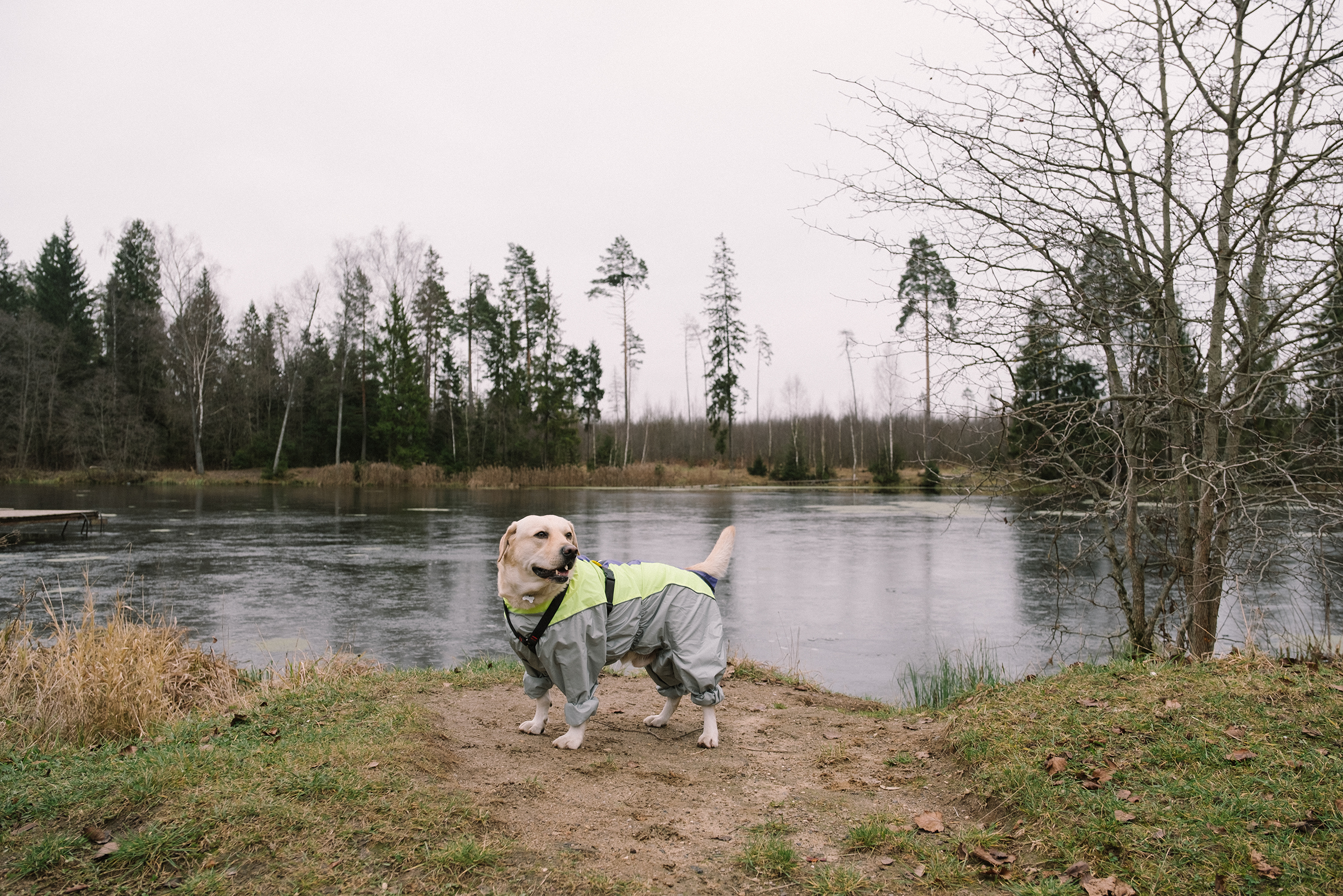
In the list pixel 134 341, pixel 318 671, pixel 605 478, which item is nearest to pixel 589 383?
pixel 605 478

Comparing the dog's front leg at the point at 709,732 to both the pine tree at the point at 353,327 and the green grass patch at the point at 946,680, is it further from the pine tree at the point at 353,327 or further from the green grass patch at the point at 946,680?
the pine tree at the point at 353,327

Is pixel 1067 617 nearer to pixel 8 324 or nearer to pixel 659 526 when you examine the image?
pixel 659 526

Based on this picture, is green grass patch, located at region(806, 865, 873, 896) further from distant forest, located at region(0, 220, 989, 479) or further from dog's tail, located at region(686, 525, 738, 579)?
distant forest, located at region(0, 220, 989, 479)

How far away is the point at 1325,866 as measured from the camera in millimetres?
2645

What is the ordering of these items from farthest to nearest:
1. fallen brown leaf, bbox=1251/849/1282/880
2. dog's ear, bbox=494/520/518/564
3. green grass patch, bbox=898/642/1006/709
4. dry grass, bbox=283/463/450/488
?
1. dry grass, bbox=283/463/450/488
2. green grass patch, bbox=898/642/1006/709
3. dog's ear, bbox=494/520/518/564
4. fallen brown leaf, bbox=1251/849/1282/880

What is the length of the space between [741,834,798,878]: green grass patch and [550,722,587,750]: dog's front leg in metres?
1.49

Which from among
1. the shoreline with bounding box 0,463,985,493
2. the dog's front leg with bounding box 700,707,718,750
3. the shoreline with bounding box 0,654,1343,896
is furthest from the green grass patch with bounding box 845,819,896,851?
the shoreline with bounding box 0,463,985,493

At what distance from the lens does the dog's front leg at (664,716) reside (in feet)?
16.5

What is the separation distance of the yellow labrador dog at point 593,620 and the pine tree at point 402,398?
4228cm

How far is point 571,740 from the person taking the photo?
4395 mm

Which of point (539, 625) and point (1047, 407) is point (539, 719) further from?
point (1047, 407)

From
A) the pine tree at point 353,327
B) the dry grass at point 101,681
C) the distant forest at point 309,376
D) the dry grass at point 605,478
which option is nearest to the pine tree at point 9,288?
the distant forest at point 309,376

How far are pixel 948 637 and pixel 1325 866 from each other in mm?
7416

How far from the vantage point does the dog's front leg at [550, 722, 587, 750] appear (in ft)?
14.4
